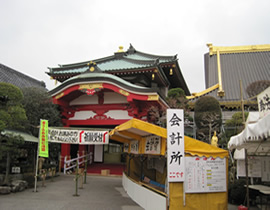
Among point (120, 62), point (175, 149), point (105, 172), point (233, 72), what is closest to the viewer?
point (175, 149)

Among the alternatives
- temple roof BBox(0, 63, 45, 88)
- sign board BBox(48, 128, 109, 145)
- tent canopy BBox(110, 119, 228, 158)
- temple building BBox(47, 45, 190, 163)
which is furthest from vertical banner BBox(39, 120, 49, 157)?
temple roof BBox(0, 63, 45, 88)

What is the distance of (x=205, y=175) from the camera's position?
6770 millimetres

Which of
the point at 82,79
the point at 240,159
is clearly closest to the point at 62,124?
the point at 82,79

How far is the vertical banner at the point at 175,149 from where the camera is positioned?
6152 mm

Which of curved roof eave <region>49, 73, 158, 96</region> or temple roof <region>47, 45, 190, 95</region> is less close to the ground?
temple roof <region>47, 45, 190, 95</region>

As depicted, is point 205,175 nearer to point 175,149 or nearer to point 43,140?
point 175,149

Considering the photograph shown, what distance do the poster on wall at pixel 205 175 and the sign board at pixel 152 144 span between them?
0.96m

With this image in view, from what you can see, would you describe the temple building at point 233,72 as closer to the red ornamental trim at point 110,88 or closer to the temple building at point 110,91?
the temple building at point 110,91

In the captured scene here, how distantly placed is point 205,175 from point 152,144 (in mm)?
1806

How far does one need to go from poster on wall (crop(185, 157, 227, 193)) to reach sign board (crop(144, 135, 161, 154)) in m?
0.96

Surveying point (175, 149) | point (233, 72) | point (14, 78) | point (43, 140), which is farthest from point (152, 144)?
point (233, 72)

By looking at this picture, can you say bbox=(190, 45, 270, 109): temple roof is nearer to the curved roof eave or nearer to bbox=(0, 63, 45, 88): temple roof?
the curved roof eave

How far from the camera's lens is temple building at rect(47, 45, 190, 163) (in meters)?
14.8

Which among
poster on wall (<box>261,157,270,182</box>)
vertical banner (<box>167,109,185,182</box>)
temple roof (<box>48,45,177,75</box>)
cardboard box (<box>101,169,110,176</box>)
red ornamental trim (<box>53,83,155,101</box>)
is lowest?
cardboard box (<box>101,169,110,176</box>)
